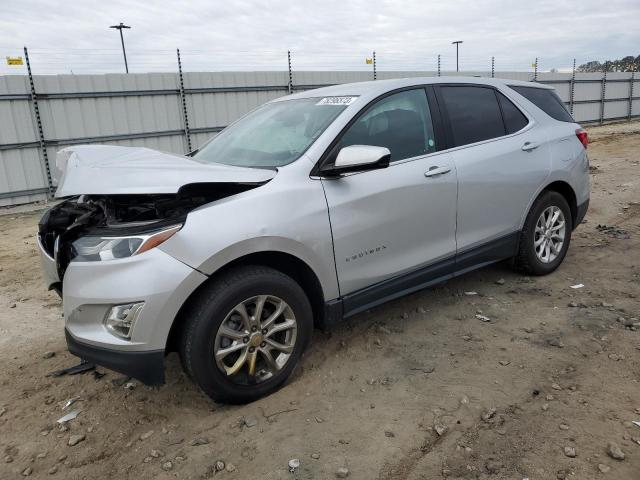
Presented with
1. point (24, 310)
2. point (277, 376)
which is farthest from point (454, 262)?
point (24, 310)

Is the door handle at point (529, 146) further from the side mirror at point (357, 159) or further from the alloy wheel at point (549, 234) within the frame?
the side mirror at point (357, 159)

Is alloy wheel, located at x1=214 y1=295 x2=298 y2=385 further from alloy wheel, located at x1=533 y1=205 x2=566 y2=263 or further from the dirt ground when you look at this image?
alloy wheel, located at x1=533 y1=205 x2=566 y2=263

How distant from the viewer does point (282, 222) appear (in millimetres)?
2777

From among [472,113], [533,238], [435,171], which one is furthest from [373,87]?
[533,238]

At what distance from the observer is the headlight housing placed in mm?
2467

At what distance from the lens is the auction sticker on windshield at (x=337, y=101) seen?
Answer: 3352mm

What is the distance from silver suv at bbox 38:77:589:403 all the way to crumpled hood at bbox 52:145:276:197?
0.04 ft

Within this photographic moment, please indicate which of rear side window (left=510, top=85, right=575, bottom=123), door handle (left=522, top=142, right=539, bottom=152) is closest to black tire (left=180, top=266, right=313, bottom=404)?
door handle (left=522, top=142, right=539, bottom=152)

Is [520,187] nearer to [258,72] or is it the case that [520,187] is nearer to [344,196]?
[344,196]

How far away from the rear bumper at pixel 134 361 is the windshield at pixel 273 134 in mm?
1306

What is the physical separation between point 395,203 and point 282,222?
862 mm

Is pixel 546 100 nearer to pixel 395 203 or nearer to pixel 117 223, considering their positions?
pixel 395 203

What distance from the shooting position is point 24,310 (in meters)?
4.54

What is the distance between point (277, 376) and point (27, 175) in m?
9.56
